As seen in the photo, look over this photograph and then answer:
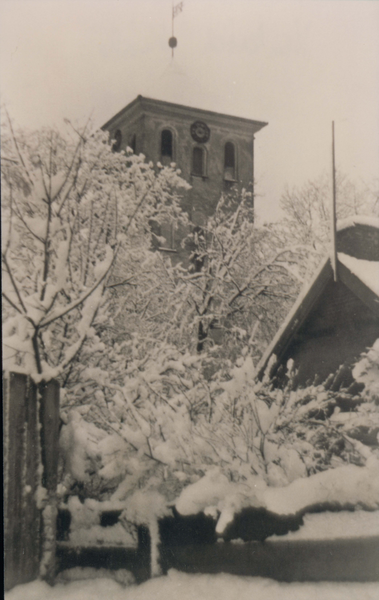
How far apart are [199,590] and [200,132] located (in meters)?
26.6

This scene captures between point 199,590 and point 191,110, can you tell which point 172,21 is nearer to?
point 199,590

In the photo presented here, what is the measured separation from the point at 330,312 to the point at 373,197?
638 centimetres

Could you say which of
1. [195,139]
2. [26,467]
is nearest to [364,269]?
[26,467]

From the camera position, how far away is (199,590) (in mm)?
6094

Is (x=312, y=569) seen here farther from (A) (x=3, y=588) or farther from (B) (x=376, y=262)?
(B) (x=376, y=262)

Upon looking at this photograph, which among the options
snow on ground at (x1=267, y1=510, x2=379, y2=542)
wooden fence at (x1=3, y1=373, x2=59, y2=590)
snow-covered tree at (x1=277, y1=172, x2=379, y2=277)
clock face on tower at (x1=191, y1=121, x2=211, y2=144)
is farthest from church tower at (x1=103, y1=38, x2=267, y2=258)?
snow on ground at (x1=267, y1=510, x2=379, y2=542)

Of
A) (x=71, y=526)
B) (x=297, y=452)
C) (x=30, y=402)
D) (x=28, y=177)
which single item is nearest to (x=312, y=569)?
(x=297, y=452)

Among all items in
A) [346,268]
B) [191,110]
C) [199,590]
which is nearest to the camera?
[199,590]

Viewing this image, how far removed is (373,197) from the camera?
47.4 ft

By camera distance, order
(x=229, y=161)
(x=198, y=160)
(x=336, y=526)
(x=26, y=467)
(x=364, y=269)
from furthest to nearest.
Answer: (x=229, y=161)
(x=198, y=160)
(x=364, y=269)
(x=26, y=467)
(x=336, y=526)

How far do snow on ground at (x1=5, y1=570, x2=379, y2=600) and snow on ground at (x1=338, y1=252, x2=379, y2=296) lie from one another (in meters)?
3.65

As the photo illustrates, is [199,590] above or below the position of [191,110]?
below

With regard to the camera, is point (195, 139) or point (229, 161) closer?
point (195, 139)

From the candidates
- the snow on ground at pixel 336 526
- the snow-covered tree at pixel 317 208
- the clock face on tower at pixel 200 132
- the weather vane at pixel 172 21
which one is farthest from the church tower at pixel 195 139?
the snow on ground at pixel 336 526
